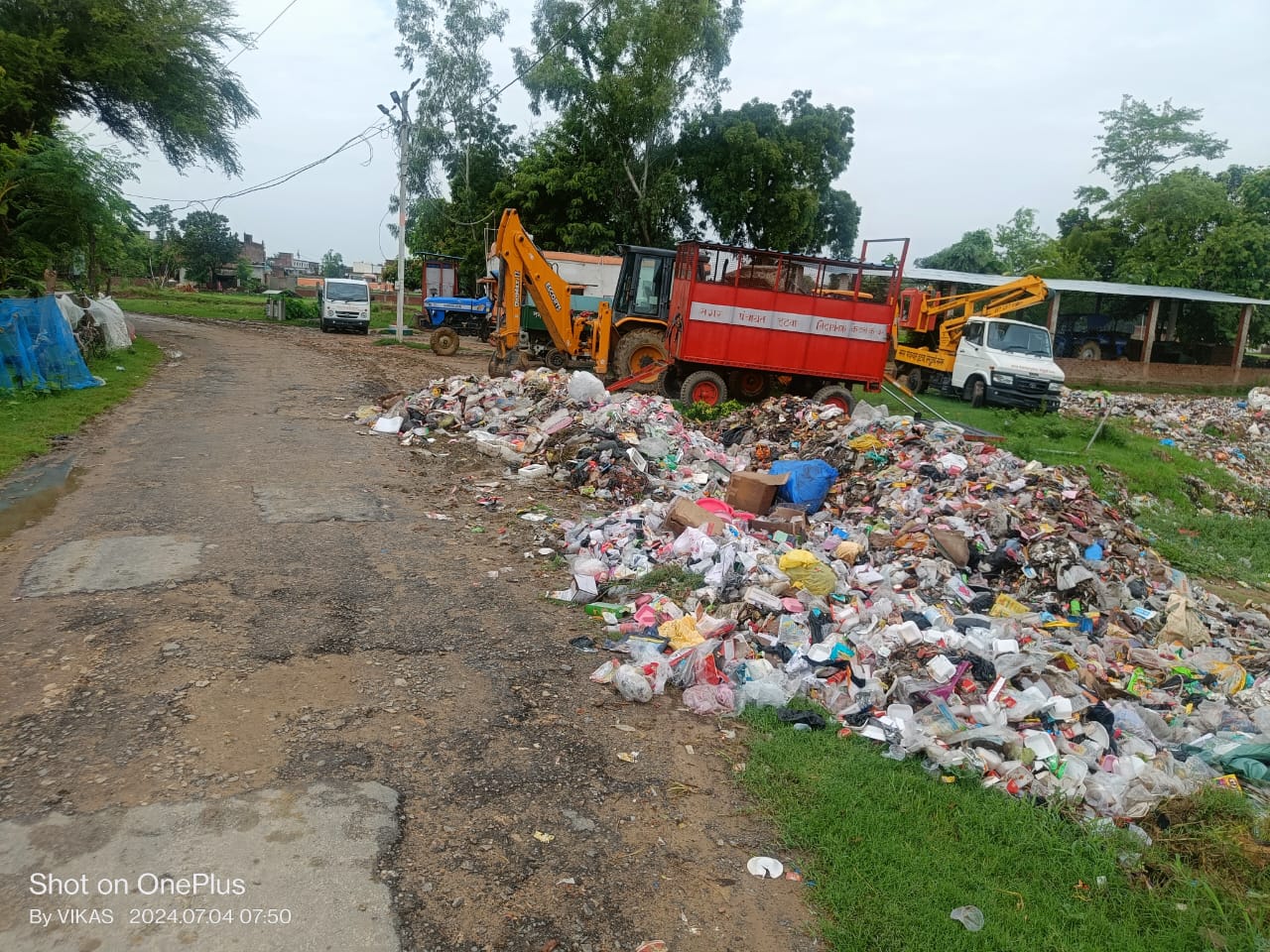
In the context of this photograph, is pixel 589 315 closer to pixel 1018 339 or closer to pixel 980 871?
pixel 1018 339

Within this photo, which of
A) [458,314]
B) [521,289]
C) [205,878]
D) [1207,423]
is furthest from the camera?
[458,314]

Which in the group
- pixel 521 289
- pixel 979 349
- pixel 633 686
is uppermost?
pixel 521 289

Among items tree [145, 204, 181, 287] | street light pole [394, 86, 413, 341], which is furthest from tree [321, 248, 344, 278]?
street light pole [394, 86, 413, 341]

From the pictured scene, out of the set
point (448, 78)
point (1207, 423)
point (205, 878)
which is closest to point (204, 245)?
point (448, 78)

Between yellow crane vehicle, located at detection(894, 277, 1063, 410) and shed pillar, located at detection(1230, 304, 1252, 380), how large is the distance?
566 inches

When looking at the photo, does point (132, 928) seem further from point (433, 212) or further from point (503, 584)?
point (433, 212)

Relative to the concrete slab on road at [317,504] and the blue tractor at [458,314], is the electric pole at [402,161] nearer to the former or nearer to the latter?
the blue tractor at [458,314]

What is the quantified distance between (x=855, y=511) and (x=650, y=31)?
22.1m

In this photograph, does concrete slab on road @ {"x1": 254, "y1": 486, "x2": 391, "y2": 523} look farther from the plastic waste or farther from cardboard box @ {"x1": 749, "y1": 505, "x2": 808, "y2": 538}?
the plastic waste

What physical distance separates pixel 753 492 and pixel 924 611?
2503 millimetres

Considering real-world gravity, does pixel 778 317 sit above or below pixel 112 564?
above

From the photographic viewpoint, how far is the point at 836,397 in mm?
12719

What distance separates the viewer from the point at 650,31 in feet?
81.1

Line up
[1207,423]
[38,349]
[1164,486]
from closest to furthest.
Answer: [1164,486], [38,349], [1207,423]
